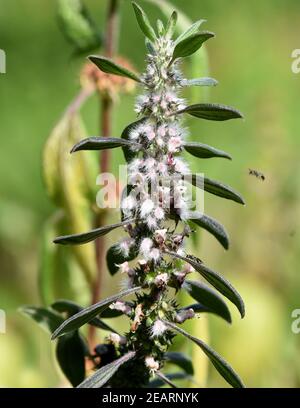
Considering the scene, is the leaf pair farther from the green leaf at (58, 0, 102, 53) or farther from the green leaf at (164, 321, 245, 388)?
the green leaf at (58, 0, 102, 53)

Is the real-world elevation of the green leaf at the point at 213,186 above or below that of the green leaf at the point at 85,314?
above

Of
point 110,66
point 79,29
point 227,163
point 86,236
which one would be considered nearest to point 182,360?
point 86,236

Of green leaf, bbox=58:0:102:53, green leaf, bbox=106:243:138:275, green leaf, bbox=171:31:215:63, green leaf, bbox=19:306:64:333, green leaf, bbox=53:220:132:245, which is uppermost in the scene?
green leaf, bbox=58:0:102:53

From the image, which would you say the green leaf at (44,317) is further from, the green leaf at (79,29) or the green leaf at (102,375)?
the green leaf at (79,29)

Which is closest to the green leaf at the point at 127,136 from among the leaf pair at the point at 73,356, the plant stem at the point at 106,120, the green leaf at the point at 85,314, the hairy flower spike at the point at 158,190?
the hairy flower spike at the point at 158,190

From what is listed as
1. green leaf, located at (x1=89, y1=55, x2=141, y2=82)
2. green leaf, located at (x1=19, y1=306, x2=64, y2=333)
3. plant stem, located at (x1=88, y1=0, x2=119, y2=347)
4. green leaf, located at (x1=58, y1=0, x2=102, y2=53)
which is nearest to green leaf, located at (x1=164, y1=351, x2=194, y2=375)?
green leaf, located at (x1=19, y1=306, x2=64, y2=333)

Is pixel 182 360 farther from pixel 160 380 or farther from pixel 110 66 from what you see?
pixel 110 66
